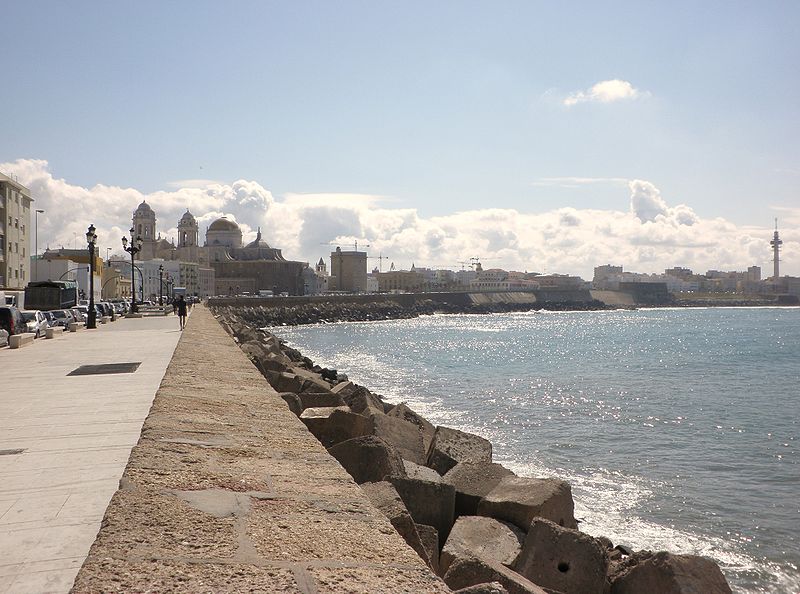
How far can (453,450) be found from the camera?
30.1 feet

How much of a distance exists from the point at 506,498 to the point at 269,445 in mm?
2551

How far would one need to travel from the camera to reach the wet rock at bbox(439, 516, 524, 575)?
17.6ft

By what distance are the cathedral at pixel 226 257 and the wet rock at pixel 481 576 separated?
4496 inches

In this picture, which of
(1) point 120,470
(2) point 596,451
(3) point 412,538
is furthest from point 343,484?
(2) point 596,451

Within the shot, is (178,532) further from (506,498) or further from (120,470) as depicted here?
(506,498)

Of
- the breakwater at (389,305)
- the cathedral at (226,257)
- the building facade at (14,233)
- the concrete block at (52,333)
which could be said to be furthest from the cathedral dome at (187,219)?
the concrete block at (52,333)

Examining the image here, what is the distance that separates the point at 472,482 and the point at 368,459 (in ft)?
3.93

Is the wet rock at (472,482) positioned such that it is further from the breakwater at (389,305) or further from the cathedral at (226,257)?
the cathedral at (226,257)

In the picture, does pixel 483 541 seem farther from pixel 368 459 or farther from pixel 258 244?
pixel 258 244

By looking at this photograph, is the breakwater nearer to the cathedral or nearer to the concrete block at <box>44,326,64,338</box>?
the cathedral

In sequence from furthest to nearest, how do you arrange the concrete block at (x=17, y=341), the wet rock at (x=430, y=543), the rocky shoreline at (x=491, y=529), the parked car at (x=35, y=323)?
the parked car at (x=35, y=323) → the concrete block at (x=17, y=341) → the wet rock at (x=430, y=543) → the rocky shoreline at (x=491, y=529)

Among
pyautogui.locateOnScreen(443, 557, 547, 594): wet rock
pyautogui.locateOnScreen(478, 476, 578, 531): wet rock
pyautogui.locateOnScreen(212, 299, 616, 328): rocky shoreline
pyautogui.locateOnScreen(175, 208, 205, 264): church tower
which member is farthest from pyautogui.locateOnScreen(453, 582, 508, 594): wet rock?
pyautogui.locateOnScreen(175, 208, 205, 264): church tower

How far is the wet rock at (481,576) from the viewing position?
14.1 ft

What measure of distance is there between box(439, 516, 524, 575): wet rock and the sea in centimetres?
321
